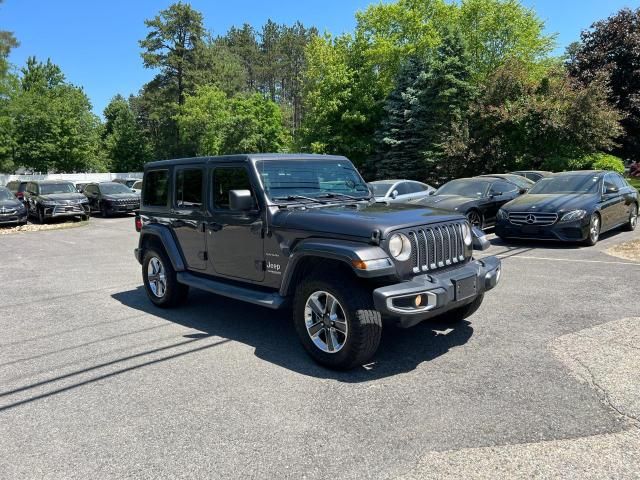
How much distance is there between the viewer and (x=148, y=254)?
679 centimetres

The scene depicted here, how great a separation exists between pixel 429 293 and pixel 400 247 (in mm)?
460

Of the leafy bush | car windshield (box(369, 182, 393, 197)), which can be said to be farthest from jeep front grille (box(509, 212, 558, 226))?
the leafy bush

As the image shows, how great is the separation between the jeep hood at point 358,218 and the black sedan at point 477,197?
7.01 metres

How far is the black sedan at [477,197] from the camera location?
12016mm

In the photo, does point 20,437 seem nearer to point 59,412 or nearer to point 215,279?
point 59,412

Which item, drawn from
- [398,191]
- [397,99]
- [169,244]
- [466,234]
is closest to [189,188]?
[169,244]

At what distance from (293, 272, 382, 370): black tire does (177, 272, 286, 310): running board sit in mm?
541

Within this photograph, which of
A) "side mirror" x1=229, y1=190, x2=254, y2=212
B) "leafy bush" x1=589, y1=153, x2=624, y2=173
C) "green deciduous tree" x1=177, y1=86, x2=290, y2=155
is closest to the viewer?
"side mirror" x1=229, y1=190, x2=254, y2=212

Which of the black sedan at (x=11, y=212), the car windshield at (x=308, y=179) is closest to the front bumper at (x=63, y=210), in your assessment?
the black sedan at (x=11, y=212)

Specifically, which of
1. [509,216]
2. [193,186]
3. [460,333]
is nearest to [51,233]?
[193,186]

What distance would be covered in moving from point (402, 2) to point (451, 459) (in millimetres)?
39925

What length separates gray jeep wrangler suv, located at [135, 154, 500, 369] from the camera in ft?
13.5

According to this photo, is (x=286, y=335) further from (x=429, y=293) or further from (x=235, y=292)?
(x=429, y=293)

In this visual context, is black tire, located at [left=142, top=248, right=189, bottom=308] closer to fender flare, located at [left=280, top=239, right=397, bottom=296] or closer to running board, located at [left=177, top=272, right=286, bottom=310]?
A: running board, located at [left=177, top=272, right=286, bottom=310]
